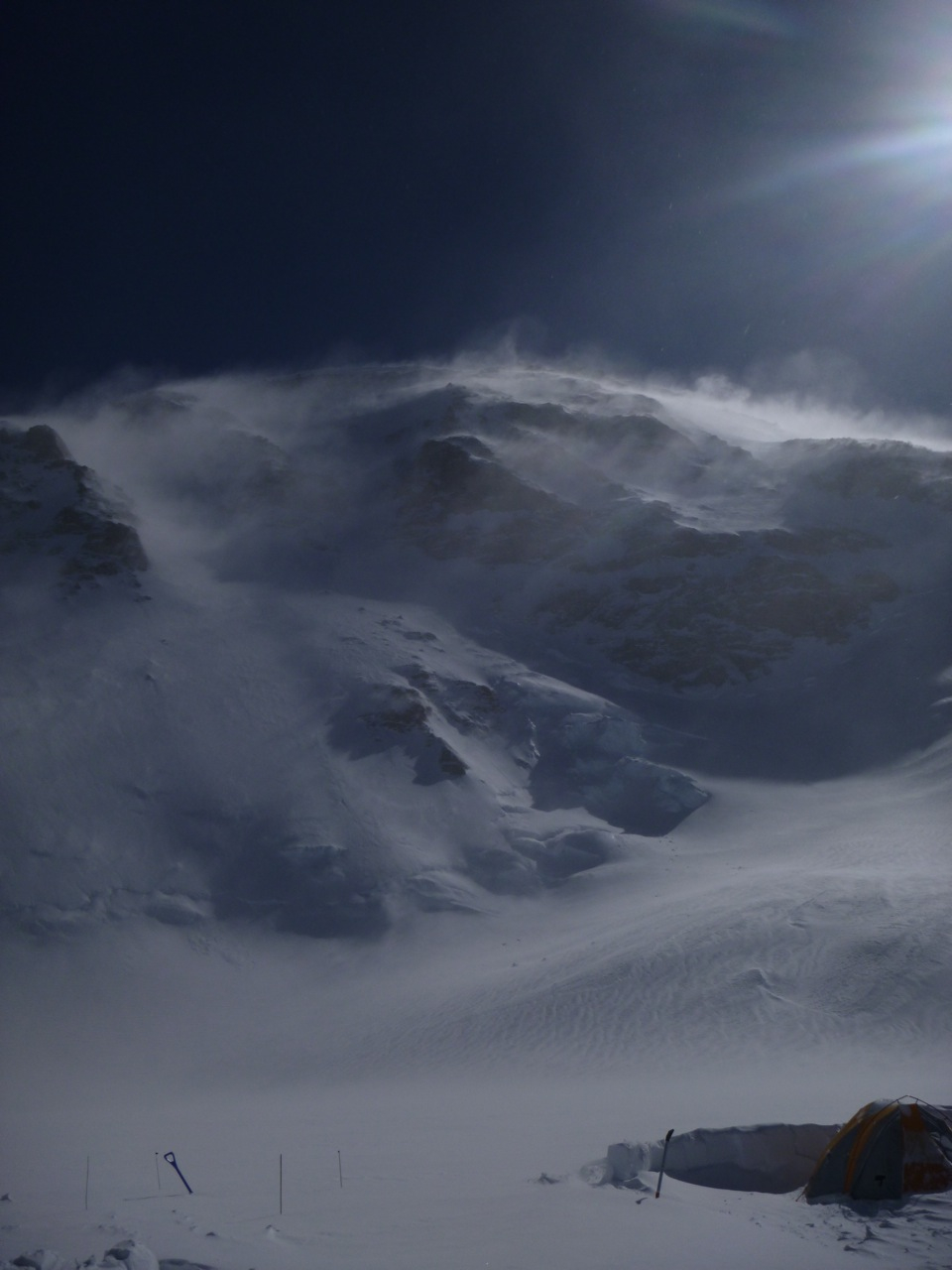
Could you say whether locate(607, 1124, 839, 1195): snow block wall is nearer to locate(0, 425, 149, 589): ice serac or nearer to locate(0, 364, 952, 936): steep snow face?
locate(0, 364, 952, 936): steep snow face

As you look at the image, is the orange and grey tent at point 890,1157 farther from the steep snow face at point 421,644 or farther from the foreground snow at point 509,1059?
the steep snow face at point 421,644

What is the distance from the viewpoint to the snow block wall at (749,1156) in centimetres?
1402

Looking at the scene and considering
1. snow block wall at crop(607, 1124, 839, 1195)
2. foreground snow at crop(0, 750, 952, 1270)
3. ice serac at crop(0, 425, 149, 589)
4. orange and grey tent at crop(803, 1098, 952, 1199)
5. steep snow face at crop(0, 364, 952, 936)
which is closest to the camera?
foreground snow at crop(0, 750, 952, 1270)

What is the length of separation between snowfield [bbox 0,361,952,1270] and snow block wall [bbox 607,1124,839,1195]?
0.20ft

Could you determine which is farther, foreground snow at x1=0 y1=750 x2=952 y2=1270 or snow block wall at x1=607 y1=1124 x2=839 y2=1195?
snow block wall at x1=607 y1=1124 x2=839 y2=1195

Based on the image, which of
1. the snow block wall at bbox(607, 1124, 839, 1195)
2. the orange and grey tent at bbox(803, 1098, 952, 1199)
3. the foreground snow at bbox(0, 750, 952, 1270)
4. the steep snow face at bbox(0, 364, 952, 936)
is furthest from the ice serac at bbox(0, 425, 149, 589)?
the orange and grey tent at bbox(803, 1098, 952, 1199)

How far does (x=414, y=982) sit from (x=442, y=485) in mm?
72900

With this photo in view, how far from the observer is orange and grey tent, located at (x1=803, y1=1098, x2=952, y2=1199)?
12.2 meters

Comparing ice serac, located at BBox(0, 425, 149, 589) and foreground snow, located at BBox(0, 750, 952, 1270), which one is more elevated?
ice serac, located at BBox(0, 425, 149, 589)

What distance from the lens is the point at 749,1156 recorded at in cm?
1441

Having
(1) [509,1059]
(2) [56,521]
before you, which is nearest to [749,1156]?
(1) [509,1059]

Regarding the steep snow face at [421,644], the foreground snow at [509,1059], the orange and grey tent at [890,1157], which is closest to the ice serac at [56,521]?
the steep snow face at [421,644]

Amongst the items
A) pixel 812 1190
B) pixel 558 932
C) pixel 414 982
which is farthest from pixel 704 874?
pixel 812 1190

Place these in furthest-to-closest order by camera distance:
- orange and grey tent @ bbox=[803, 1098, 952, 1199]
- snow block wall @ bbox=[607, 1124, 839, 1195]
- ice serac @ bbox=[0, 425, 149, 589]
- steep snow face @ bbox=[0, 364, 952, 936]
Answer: ice serac @ bbox=[0, 425, 149, 589] → steep snow face @ bbox=[0, 364, 952, 936] → snow block wall @ bbox=[607, 1124, 839, 1195] → orange and grey tent @ bbox=[803, 1098, 952, 1199]
